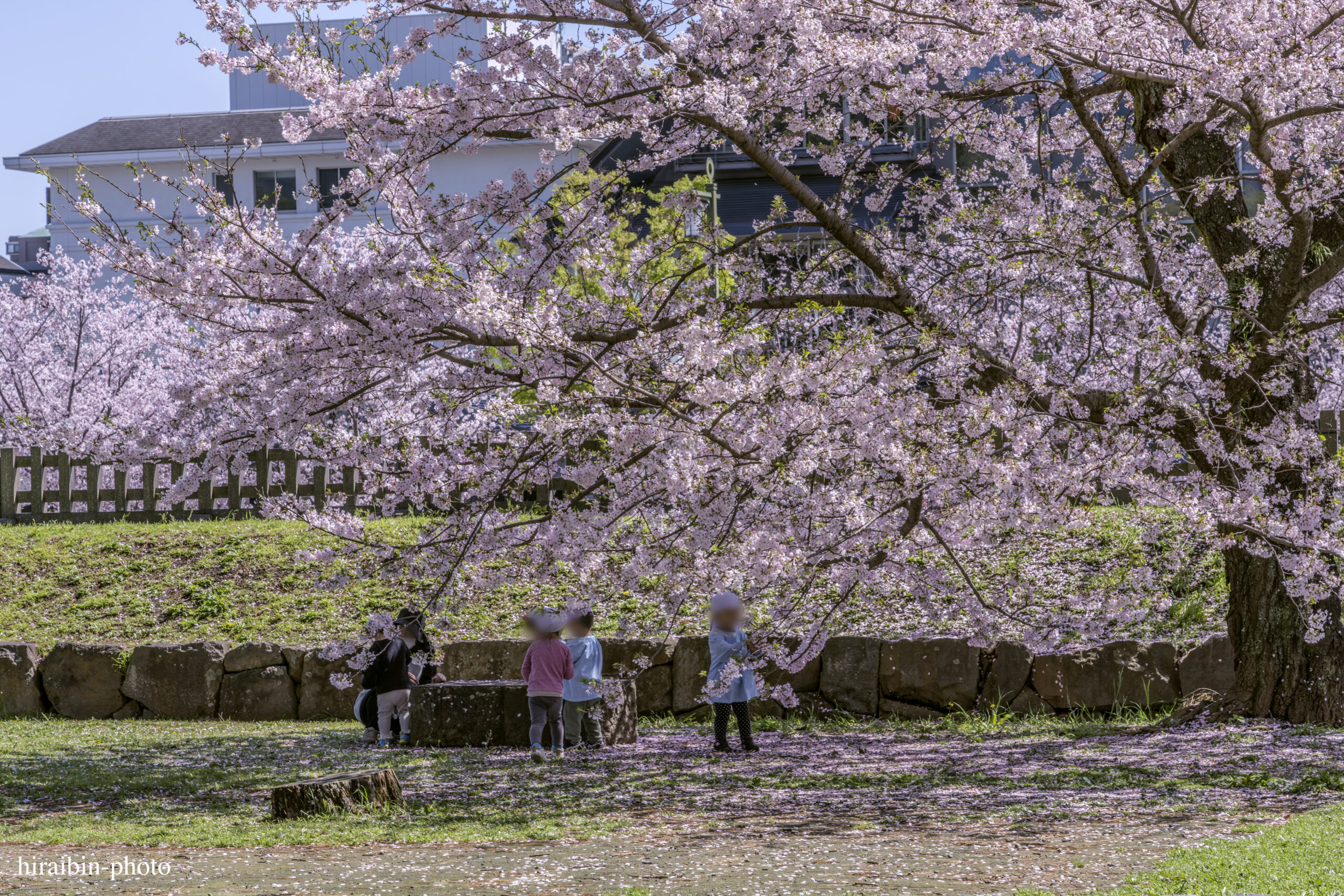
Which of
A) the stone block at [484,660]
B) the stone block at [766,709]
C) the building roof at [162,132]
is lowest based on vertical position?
the stone block at [766,709]

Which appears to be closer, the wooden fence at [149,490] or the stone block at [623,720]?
the stone block at [623,720]

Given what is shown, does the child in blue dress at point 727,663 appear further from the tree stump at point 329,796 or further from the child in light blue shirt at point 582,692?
the tree stump at point 329,796

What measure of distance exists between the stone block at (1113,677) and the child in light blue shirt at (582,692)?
439 centimetres

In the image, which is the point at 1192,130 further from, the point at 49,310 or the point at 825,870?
the point at 49,310

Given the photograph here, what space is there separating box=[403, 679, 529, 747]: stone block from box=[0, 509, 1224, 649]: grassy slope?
1769mm

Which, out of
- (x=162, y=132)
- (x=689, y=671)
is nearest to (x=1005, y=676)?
(x=689, y=671)

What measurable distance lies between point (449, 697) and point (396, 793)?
309 cm

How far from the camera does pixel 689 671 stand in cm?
1170

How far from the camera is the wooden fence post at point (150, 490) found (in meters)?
17.5

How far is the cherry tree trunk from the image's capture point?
9.02m

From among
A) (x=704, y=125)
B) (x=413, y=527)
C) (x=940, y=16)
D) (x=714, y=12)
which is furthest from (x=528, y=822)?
(x=413, y=527)

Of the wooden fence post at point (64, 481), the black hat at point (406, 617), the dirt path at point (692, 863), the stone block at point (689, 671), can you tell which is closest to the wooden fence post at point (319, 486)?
the wooden fence post at point (64, 481)

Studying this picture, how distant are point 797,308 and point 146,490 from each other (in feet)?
43.8

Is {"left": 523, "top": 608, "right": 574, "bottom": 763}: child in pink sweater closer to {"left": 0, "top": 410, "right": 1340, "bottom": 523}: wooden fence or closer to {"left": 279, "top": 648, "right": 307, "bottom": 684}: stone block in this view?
{"left": 279, "top": 648, "right": 307, "bottom": 684}: stone block
